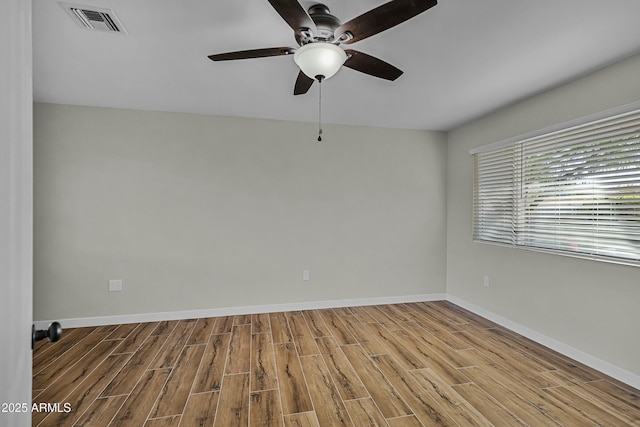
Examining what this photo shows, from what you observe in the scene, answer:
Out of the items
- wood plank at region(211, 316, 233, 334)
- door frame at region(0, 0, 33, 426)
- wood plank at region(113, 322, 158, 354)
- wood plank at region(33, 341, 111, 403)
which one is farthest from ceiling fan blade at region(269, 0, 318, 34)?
wood plank at region(113, 322, 158, 354)

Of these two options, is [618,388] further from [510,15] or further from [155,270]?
[155,270]

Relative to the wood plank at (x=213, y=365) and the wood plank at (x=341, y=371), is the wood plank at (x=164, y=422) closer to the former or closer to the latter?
the wood plank at (x=213, y=365)

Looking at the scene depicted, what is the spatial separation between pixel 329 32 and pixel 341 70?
82 cm

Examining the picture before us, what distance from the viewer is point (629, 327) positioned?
7.48 feet

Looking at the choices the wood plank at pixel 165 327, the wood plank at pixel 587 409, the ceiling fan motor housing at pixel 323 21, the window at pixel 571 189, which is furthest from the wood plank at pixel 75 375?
the window at pixel 571 189

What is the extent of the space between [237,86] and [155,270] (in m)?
2.20

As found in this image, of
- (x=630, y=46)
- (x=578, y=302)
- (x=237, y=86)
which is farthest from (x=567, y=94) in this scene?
(x=237, y=86)

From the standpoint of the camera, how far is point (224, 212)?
12.0 feet

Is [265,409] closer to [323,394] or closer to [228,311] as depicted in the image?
[323,394]

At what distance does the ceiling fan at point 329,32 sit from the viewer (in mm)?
1383

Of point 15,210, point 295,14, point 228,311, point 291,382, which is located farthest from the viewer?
point 228,311

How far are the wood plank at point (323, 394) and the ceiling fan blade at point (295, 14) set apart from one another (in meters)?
2.18

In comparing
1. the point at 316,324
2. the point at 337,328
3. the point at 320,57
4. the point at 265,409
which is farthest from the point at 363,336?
the point at 320,57

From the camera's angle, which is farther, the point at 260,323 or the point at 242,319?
the point at 242,319
